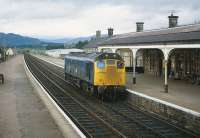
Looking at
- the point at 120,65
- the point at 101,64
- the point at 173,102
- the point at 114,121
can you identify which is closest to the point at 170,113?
the point at 173,102

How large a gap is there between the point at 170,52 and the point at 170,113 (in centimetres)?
911

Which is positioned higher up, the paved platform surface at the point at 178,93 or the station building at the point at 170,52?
the station building at the point at 170,52

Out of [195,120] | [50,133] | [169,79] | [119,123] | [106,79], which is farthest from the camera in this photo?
[169,79]

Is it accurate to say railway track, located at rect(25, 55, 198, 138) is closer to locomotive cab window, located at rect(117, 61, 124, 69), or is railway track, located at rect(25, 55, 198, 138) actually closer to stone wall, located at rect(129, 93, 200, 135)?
stone wall, located at rect(129, 93, 200, 135)

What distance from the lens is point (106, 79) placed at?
2311 centimetres

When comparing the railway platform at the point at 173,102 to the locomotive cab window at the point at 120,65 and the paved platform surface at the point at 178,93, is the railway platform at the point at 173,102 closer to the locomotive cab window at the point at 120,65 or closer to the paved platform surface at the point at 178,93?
the paved platform surface at the point at 178,93

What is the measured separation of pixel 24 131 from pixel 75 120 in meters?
3.35

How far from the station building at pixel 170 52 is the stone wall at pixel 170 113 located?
2968 mm

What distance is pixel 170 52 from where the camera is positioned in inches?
1026

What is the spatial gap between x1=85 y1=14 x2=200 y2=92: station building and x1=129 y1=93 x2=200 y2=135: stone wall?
297 cm

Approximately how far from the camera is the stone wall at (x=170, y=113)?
1555 centimetres

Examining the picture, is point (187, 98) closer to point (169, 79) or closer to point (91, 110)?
point (91, 110)

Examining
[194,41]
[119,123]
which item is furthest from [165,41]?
[119,123]

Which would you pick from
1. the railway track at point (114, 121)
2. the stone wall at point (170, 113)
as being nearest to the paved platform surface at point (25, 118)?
the railway track at point (114, 121)
